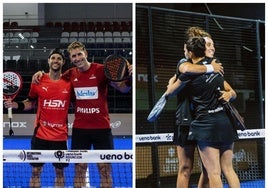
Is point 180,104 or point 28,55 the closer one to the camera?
point 180,104

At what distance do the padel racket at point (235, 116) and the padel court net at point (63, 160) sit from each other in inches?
36.9

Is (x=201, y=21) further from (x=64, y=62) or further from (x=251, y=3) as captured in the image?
(x=64, y=62)

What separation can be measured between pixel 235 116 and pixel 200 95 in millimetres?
386

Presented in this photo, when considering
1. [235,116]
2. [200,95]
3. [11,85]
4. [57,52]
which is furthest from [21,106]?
[235,116]

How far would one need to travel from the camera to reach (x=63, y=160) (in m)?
4.52

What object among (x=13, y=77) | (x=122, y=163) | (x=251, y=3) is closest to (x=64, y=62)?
(x=13, y=77)

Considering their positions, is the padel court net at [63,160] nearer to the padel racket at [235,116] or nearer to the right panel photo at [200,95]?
the right panel photo at [200,95]

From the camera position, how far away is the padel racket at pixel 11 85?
4621 mm

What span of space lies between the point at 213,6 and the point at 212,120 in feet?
3.38

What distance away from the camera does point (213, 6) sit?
4.55 meters

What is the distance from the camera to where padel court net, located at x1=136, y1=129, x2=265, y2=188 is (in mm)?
4555

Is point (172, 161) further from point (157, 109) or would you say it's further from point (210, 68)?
point (210, 68)

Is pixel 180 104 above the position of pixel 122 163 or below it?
above

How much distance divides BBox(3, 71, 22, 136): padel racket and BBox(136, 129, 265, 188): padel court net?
3.91 feet
